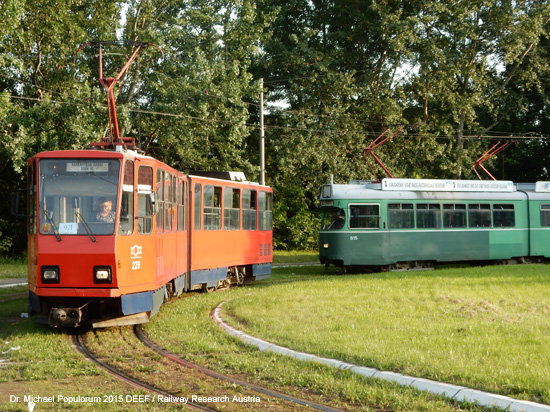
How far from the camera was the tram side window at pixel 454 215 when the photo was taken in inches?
1089

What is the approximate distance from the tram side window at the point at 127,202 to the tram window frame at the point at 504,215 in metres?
20.2

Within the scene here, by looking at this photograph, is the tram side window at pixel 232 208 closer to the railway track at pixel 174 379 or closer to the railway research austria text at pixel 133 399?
the railway track at pixel 174 379

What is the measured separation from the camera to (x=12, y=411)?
7258mm

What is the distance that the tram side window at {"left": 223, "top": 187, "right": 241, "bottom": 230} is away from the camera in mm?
19891

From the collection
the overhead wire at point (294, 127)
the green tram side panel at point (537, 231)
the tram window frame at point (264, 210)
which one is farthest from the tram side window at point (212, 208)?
the green tram side panel at point (537, 231)

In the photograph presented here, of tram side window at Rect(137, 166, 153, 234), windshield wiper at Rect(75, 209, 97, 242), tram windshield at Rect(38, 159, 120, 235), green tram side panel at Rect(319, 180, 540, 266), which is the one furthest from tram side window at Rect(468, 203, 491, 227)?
windshield wiper at Rect(75, 209, 97, 242)

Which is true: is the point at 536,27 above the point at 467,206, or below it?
above

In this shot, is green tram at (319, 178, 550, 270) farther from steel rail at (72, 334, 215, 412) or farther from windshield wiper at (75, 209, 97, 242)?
steel rail at (72, 334, 215, 412)

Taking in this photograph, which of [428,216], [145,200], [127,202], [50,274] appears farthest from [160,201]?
[428,216]

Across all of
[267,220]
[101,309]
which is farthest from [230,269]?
[101,309]

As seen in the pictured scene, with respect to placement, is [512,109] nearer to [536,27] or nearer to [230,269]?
[536,27]

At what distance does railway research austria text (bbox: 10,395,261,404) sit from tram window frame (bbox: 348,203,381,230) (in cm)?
1829

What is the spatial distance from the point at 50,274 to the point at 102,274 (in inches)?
33.6

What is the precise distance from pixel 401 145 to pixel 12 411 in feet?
117
